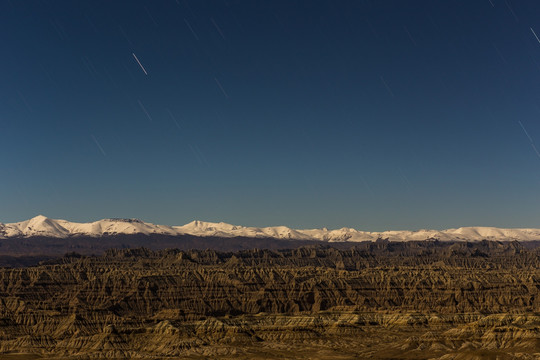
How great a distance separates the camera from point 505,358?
197750 millimetres

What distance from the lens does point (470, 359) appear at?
199875mm

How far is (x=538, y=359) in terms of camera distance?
196875 millimetres

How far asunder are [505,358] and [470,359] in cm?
998

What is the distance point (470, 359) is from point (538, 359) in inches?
763

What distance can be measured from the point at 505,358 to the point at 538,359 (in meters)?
9.45
